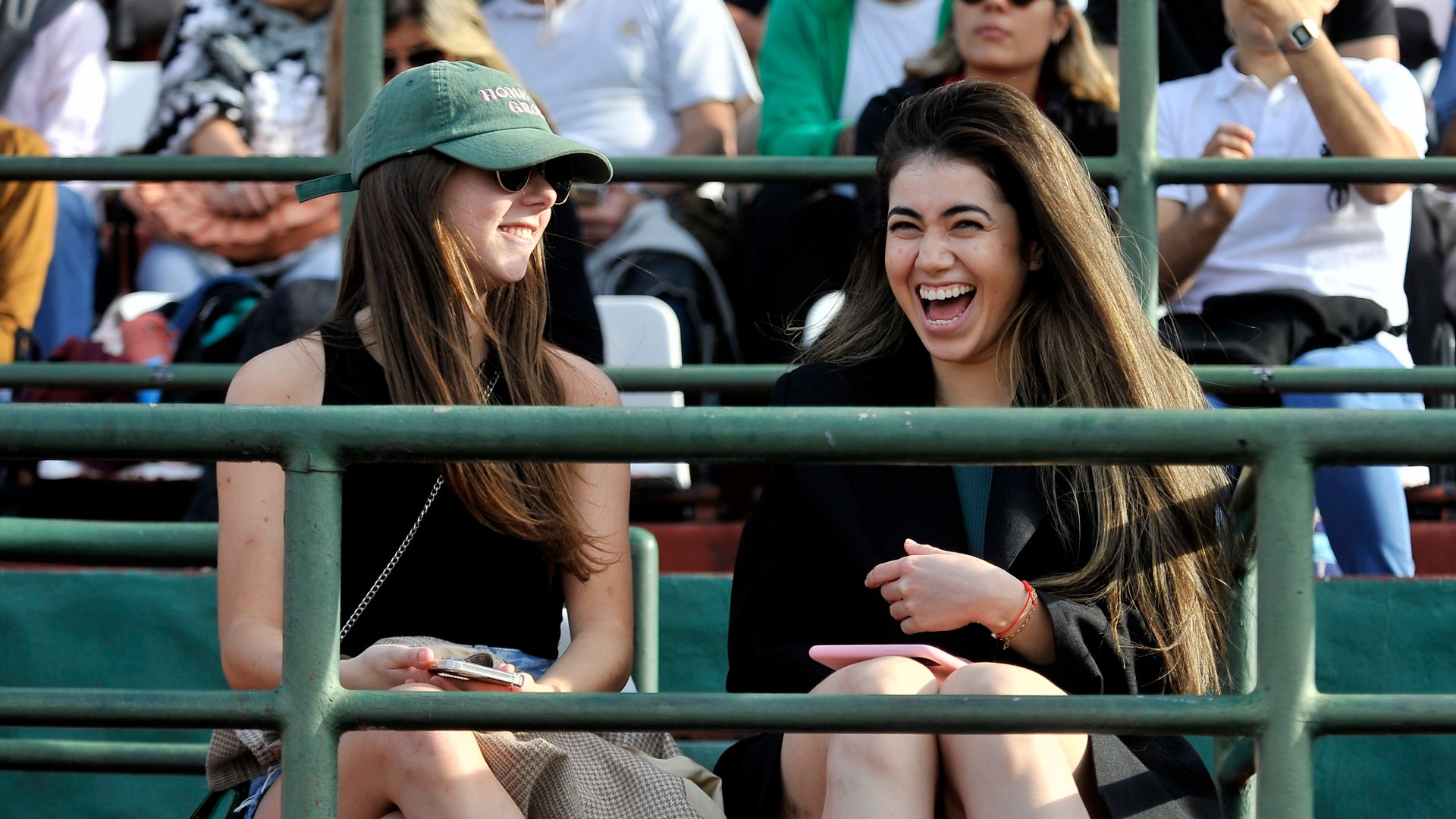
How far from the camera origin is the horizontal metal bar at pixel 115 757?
6.89 feet

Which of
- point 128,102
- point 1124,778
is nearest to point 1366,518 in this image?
point 1124,778

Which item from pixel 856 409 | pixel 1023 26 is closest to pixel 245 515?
pixel 856 409

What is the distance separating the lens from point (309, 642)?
4.81ft

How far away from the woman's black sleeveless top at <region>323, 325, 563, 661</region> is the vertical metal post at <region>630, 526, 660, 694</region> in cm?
44

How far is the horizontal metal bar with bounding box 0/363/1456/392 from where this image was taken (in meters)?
2.84

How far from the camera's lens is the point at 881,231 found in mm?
2520

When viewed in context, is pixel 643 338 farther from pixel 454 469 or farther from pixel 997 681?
pixel 997 681

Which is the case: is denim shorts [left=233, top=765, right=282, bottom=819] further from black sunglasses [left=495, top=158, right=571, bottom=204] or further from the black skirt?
black sunglasses [left=495, top=158, right=571, bottom=204]

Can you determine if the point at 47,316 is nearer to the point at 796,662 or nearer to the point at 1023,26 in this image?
the point at 1023,26

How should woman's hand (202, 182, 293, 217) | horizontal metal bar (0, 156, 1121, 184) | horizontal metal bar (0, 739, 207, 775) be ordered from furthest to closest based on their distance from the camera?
woman's hand (202, 182, 293, 217) → horizontal metal bar (0, 156, 1121, 184) → horizontal metal bar (0, 739, 207, 775)

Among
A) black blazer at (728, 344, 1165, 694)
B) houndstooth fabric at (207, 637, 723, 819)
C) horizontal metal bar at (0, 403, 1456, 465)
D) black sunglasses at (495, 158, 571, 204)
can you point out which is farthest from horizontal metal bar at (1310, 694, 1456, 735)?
black sunglasses at (495, 158, 571, 204)

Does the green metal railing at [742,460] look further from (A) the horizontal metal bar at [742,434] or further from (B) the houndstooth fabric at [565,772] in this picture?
(B) the houndstooth fabric at [565,772]

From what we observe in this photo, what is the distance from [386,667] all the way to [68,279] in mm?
3418

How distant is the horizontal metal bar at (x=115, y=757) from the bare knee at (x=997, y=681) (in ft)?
3.69
